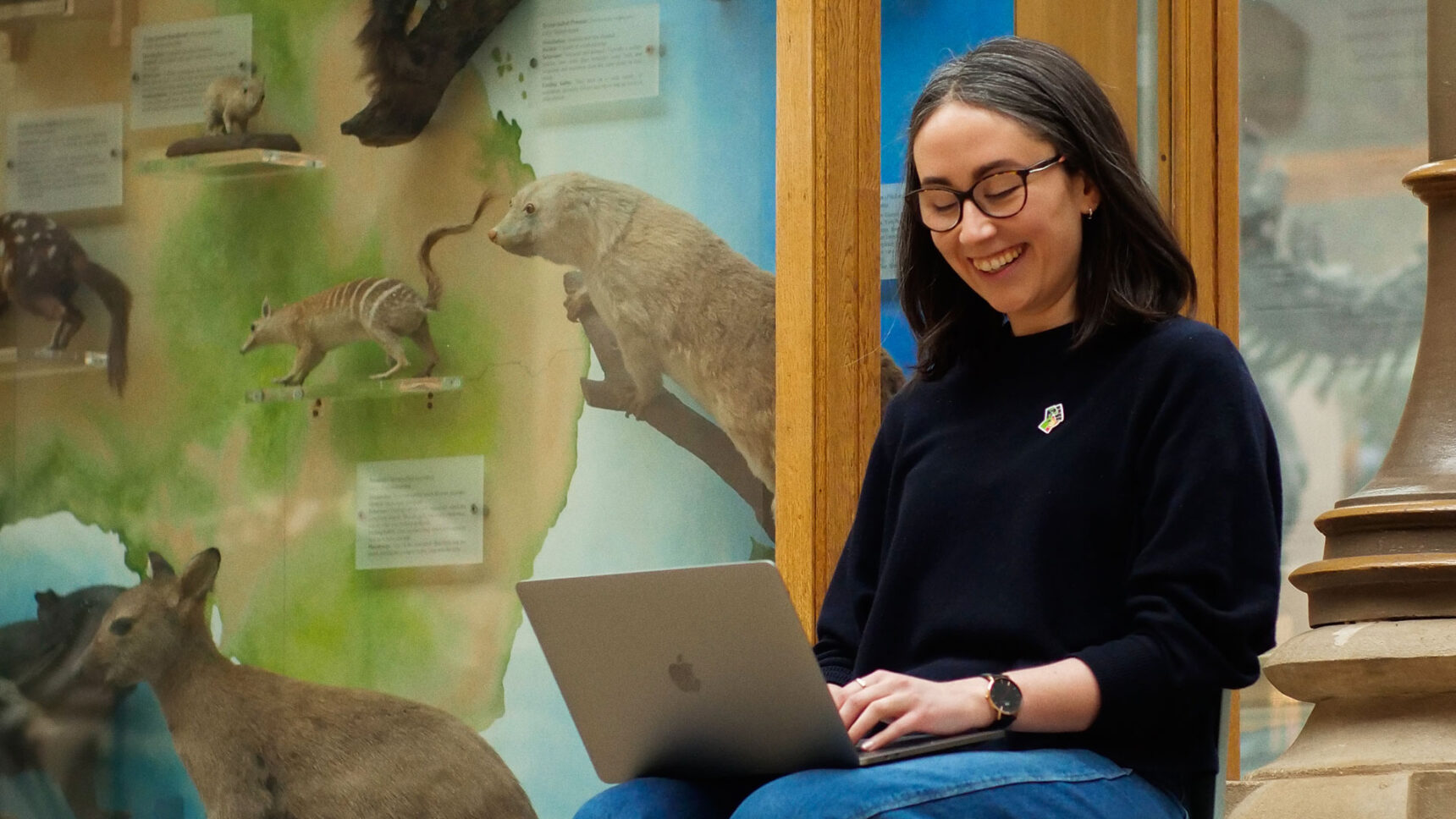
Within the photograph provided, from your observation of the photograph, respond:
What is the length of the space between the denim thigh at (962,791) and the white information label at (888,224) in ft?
5.05

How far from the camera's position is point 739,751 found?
1841 mm

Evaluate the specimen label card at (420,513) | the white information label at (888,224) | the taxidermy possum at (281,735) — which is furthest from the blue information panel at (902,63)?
the taxidermy possum at (281,735)

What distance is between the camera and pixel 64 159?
4254 mm

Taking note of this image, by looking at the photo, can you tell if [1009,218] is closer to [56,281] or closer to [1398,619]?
[1398,619]

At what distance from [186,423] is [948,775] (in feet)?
8.97

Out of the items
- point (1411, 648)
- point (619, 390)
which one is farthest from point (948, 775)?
point (619, 390)

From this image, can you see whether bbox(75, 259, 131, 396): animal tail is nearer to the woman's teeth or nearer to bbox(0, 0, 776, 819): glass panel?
bbox(0, 0, 776, 819): glass panel

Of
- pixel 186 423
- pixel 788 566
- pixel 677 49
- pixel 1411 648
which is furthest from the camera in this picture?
pixel 186 423

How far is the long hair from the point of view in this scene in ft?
6.46

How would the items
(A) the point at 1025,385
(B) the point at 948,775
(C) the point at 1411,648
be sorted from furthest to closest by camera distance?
(C) the point at 1411,648, (A) the point at 1025,385, (B) the point at 948,775

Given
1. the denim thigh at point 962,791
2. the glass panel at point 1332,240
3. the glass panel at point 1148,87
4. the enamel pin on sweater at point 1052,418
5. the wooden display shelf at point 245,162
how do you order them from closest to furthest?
the denim thigh at point 962,791 → the enamel pin on sweater at point 1052,418 → the glass panel at point 1148,87 → the wooden display shelf at point 245,162 → the glass panel at point 1332,240

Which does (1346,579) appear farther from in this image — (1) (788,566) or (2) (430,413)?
(2) (430,413)

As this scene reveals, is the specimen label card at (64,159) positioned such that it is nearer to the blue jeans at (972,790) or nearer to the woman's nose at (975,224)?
the woman's nose at (975,224)

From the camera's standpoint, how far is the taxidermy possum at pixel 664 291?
3342mm
